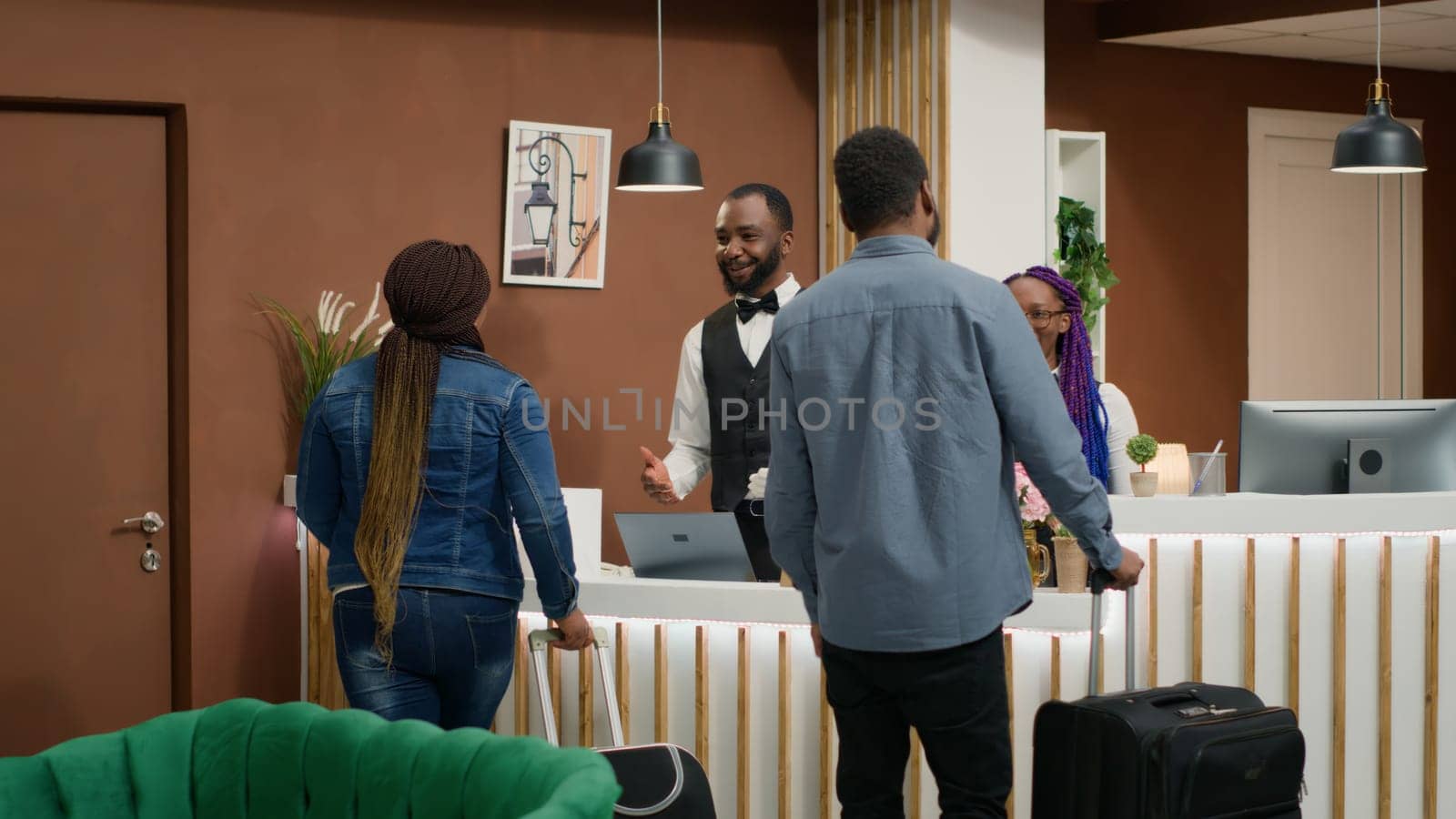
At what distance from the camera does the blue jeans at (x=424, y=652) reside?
9.23ft

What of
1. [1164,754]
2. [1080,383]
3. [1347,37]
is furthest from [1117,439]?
[1347,37]

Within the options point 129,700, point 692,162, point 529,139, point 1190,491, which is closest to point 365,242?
point 529,139

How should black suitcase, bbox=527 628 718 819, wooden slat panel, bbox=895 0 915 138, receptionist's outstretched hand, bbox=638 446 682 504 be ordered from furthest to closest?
wooden slat panel, bbox=895 0 915 138 < receptionist's outstretched hand, bbox=638 446 682 504 < black suitcase, bbox=527 628 718 819

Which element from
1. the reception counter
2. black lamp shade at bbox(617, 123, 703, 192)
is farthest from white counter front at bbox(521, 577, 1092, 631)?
black lamp shade at bbox(617, 123, 703, 192)

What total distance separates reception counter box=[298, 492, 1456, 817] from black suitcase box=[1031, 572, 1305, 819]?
0.57 m

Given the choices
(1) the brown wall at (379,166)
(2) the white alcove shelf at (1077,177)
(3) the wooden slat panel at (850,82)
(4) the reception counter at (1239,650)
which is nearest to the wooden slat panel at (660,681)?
(4) the reception counter at (1239,650)

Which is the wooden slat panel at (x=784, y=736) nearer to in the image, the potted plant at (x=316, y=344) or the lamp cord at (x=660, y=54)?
Result: the potted plant at (x=316, y=344)

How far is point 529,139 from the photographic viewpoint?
532cm

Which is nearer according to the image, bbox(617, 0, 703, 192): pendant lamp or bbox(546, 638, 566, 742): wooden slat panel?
bbox(546, 638, 566, 742): wooden slat panel

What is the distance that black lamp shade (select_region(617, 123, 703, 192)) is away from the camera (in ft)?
15.2

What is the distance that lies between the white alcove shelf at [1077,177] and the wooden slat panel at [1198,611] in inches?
91.6

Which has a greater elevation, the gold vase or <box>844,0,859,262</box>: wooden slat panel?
<box>844,0,859,262</box>: wooden slat panel

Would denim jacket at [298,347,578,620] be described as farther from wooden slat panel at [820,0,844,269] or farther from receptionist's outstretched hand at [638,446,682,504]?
wooden slat panel at [820,0,844,269]

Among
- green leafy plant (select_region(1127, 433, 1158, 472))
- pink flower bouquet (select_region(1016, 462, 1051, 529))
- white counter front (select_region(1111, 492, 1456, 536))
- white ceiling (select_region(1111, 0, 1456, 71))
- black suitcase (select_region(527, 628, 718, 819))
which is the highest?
white ceiling (select_region(1111, 0, 1456, 71))
